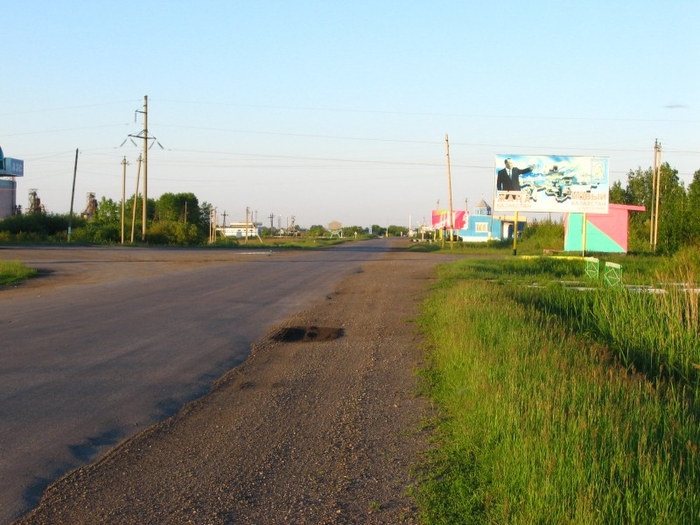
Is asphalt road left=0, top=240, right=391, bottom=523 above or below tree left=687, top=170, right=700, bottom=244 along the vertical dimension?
below

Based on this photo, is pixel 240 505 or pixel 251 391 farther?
pixel 251 391

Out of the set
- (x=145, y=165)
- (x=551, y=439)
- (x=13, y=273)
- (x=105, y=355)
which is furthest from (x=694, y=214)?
(x=145, y=165)

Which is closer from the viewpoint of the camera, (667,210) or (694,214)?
(694,214)

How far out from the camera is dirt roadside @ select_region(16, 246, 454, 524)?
512 cm

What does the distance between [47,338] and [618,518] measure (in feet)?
33.1

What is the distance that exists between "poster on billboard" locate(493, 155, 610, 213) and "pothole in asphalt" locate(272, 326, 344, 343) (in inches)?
1055

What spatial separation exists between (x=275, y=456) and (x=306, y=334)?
7165 mm

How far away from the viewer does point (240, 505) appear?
17.0 ft

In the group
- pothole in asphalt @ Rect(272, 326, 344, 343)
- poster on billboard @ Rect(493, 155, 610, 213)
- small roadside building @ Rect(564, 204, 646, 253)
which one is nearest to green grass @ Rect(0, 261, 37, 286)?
pothole in asphalt @ Rect(272, 326, 344, 343)

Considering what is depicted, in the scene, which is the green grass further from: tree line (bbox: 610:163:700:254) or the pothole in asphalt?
tree line (bbox: 610:163:700:254)

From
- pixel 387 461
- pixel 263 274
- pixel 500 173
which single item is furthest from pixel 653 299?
pixel 500 173

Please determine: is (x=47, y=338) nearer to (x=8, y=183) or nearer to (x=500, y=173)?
(x=500, y=173)

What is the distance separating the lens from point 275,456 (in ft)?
20.7

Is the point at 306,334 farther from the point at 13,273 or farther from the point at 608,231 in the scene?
the point at 608,231
